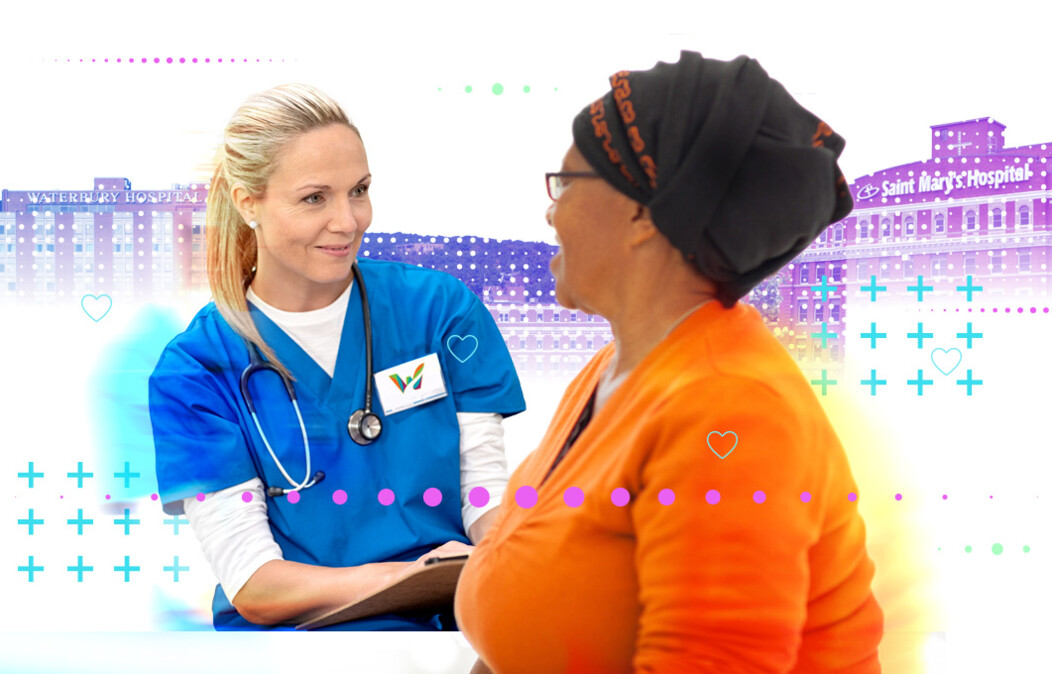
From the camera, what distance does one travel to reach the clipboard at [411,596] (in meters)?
1.31

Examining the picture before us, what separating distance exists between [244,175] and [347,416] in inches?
15.1

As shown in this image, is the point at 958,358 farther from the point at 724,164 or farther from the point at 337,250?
the point at 337,250

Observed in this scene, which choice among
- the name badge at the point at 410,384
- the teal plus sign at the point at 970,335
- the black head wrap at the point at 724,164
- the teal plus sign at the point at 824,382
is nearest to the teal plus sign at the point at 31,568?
A: the name badge at the point at 410,384

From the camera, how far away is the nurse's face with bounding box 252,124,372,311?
123 cm

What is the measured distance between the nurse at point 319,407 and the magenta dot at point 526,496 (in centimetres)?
27

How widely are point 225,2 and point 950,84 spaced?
110cm

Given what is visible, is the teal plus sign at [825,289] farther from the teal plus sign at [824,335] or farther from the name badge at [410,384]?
the name badge at [410,384]

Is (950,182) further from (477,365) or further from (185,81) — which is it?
(185,81)

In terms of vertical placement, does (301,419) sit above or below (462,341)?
below

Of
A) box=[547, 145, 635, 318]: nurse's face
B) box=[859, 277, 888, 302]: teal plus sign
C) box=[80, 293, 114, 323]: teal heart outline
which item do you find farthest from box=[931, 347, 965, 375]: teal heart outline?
box=[80, 293, 114, 323]: teal heart outline

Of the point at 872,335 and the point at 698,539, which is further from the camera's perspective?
the point at 872,335

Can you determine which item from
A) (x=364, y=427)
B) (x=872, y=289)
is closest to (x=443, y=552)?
(x=364, y=427)

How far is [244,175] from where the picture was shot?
1285mm

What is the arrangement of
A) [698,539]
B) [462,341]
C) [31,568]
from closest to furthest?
[698,539]
[462,341]
[31,568]
